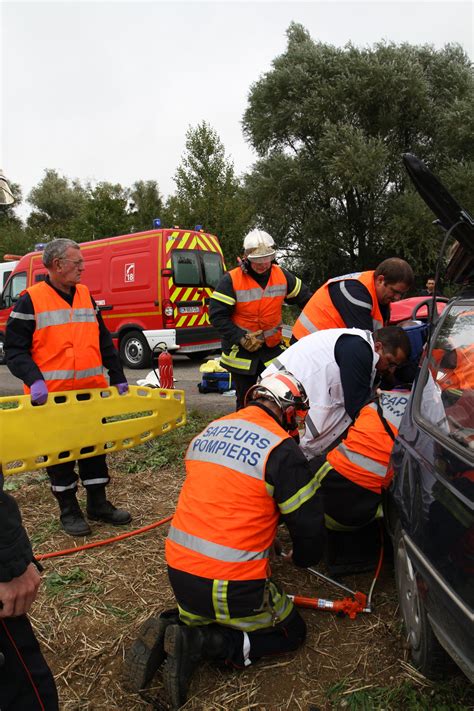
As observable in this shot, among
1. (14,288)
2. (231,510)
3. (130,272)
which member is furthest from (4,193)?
(14,288)

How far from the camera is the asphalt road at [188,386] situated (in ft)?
22.6

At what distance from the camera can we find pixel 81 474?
3809 millimetres

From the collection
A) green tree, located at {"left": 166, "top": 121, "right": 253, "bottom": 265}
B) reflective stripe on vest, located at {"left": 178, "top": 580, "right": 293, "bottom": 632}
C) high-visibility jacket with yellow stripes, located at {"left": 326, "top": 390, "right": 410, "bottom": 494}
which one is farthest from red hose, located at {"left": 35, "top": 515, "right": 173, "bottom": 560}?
green tree, located at {"left": 166, "top": 121, "right": 253, "bottom": 265}

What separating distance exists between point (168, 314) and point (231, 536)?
808cm

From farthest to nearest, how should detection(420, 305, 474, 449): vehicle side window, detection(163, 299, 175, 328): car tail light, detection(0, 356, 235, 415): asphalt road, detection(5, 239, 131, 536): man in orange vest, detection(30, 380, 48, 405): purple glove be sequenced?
detection(163, 299, 175, 328): car tail light → detection(0, 356, 235, 415): asphalt road → detection(5, 239, 131, 536): man in orange vest → detection(30, 380, 48, 405): purple glove → detection(420, 305, 474, 449): vehicle side window

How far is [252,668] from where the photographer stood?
2.32m

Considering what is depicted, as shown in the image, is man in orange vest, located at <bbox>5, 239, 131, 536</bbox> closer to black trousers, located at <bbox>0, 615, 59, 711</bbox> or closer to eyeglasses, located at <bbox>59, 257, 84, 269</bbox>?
eyeglasses, located at <bbox>59, 257, 84, 269</bbox>

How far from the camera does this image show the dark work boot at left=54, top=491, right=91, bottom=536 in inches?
143

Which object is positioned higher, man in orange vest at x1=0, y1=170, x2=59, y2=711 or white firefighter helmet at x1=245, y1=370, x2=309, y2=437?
white firefighter helmet at x1=245, y1=370, x2=309, y2=437

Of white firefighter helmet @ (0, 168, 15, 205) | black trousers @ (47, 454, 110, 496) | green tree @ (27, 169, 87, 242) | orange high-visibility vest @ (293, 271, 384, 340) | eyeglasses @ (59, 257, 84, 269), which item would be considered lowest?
black trousers @ (47, 454, 110, 496)

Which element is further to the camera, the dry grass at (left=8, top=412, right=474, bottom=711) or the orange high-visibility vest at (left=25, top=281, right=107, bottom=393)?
the orange high-visibility vest at (left=25, top=281, right=107, bottom=393)

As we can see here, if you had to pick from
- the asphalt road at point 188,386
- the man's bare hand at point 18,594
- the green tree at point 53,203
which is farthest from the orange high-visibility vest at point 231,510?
the green tree at point 53,203

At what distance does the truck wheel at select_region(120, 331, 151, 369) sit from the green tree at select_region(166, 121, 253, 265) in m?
8.83

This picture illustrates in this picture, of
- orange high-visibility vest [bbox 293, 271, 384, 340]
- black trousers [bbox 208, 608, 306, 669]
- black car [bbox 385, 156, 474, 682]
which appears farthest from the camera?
orange high-visibility vest [bbox 293, 271, 384, 340]
